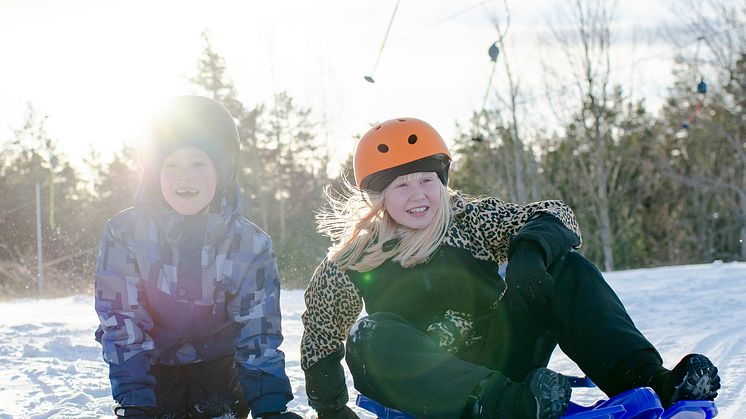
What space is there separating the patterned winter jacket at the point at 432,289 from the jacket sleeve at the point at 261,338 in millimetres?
119

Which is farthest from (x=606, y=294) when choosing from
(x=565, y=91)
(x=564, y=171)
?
(x=564, y=171)

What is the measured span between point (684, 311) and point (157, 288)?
16.1 ft

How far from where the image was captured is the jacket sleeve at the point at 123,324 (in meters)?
2.01

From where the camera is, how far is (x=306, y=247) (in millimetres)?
17031

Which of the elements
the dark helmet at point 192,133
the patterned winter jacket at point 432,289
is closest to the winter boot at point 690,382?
the patterned winter jacket at point 432,289

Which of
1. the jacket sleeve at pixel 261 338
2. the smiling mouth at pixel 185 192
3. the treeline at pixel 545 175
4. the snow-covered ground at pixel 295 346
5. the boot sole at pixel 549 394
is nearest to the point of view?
the boot sole at pixel 549 394

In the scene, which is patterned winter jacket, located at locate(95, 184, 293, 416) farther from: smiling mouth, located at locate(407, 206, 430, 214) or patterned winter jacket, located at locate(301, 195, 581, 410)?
smiling mouth, located at locate(407, 206, 430, 214)

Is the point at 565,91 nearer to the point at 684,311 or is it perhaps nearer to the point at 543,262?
the point at 684,311

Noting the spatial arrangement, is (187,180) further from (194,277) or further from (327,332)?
(327,332)

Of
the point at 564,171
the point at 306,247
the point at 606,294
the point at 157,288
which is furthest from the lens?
the point at 564,171

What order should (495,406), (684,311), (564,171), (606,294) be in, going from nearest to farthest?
1. (495,406)
2. (606,294)
3. (684,311)
4. (564,171)

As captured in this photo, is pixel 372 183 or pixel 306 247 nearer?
pixel 372 183

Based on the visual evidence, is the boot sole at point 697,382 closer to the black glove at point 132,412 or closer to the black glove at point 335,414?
the black glove at point 335,414

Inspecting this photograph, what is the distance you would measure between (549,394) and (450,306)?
69cm
